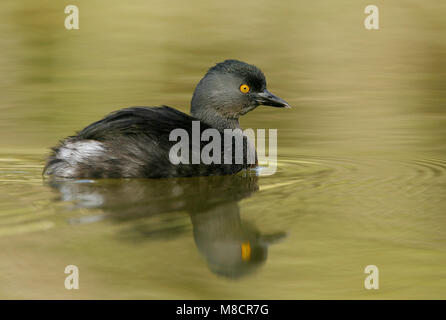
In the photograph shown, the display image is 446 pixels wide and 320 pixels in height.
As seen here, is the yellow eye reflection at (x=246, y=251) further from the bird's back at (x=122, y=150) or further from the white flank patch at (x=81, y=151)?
the white flank patch at (x=81, y=151)

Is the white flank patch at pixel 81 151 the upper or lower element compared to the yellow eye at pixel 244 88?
lower

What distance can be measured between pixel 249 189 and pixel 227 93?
136cm

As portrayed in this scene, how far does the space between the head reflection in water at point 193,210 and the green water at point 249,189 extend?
A: 0.02 metres

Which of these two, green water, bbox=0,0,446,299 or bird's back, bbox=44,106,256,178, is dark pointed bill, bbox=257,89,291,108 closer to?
green water, bbox=0,0,446,299

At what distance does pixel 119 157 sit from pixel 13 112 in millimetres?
3925

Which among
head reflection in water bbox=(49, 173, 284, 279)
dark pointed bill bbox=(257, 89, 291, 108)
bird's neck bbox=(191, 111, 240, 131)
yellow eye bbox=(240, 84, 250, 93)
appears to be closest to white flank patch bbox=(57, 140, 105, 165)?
head reflection in water bbox=(49, 173, 284, 279)

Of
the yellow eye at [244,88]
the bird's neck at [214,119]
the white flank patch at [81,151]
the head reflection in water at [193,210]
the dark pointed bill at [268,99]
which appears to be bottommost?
the head reflection in water at [193,210]

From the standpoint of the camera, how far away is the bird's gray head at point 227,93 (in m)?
7.62

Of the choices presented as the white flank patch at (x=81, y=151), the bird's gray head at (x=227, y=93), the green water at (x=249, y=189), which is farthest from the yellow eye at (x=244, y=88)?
the white flank patch at (x=81, y=151)

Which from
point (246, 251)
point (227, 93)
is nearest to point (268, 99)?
point (227, 93)

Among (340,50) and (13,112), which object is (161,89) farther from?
(340,50)

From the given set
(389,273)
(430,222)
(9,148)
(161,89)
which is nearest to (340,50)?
(161,89)

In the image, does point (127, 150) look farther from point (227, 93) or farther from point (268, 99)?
point (268, 99)

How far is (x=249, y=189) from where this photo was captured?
21.8 feet
